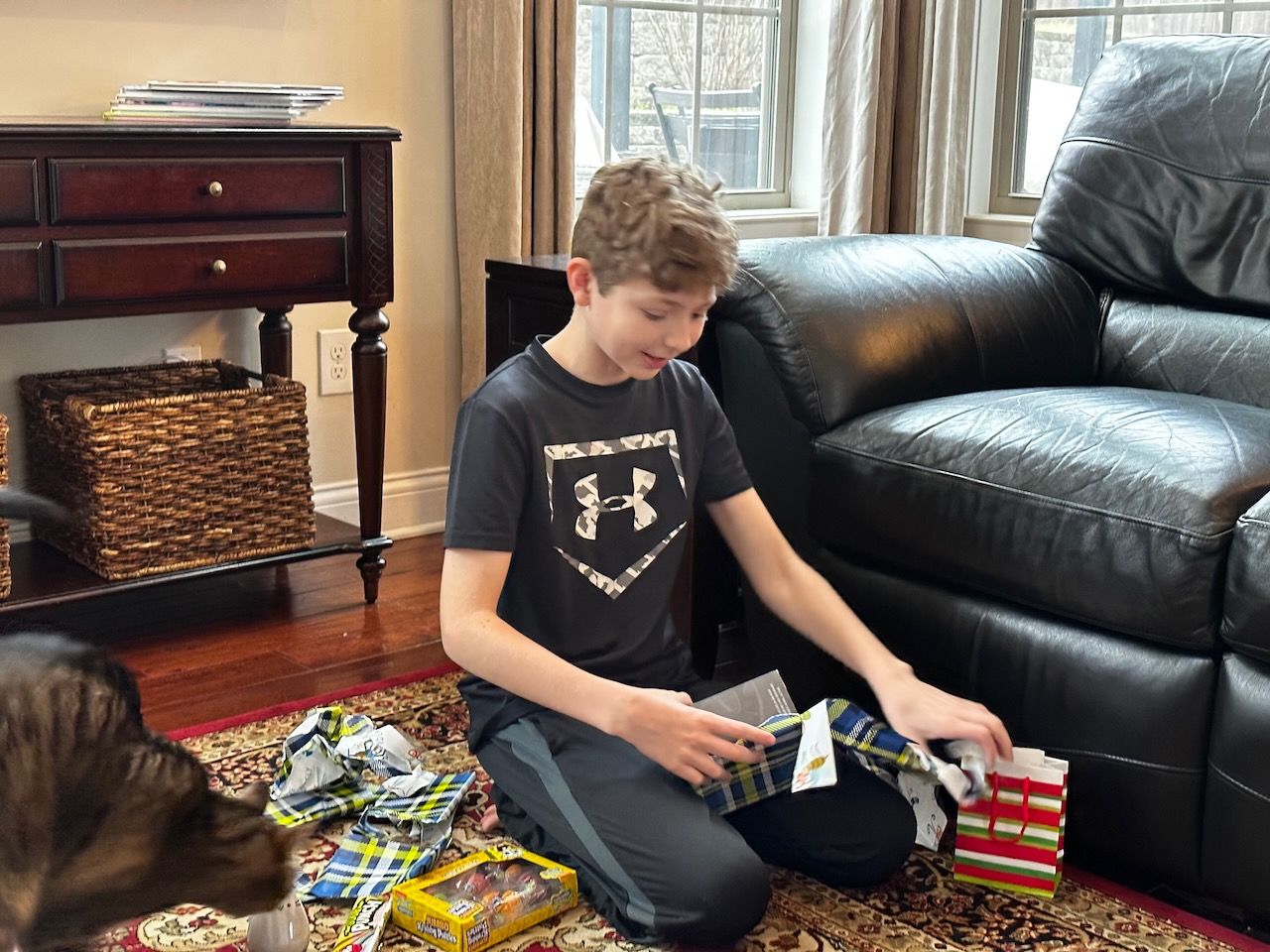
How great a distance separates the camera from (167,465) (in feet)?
7.90

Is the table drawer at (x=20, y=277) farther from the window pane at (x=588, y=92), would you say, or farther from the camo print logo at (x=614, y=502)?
the window pane at (x=588, y=92)

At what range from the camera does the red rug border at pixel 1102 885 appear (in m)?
1.58

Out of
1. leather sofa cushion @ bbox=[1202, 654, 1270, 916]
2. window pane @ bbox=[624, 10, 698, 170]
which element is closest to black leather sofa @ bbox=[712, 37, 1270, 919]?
leather sofa cushion @ bbox=[1202, 654, 1270, 916]

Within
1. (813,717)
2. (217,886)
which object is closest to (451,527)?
(813,717)

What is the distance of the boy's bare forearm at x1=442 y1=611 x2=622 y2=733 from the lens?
151 cm

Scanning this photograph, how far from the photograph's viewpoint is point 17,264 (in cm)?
215

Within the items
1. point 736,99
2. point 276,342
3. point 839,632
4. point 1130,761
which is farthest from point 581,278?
point 736,99

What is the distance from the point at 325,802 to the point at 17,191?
0.98 meters

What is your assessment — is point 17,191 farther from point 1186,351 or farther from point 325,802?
point 1186,351

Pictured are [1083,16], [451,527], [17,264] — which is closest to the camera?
[451,527]

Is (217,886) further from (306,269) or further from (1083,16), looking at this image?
(1083,16)

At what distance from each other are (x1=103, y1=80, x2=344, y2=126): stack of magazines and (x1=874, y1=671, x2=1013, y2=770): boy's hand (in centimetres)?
139

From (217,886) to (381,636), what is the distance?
1733 mm

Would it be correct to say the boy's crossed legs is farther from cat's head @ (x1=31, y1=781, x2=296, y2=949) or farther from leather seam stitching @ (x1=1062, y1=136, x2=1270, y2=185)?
leather seam stitching @ (x1=1062, y1=136, x2=1270, y2=185)
